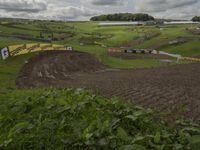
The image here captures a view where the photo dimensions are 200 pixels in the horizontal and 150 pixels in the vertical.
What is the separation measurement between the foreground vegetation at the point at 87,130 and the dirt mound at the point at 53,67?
1927 cm

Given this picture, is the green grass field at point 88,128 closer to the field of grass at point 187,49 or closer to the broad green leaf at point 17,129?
the broad green leaf at point 17,129

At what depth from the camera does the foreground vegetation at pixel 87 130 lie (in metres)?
6.71

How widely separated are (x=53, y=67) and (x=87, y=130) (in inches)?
1422

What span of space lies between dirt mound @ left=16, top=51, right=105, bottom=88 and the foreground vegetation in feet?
63.2

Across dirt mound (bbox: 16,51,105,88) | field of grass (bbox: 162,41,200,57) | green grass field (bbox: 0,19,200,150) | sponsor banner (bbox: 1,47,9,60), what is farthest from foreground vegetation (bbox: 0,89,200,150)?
field of grass (bbox: 162,41,200,57)

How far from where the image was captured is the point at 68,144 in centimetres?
718

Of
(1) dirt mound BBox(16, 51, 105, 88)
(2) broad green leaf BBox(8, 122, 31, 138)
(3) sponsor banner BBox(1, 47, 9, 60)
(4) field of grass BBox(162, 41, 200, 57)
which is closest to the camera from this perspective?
(2) broad green leaf BBox(8, 122, 31, 138)

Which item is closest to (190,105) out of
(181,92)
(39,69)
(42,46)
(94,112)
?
(181,92)

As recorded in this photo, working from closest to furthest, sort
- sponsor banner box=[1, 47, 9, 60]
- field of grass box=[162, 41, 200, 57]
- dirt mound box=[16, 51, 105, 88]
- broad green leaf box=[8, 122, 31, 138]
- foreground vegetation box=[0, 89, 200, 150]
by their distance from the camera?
foreground vegetation box=[0, 89, 200, 150]
broad green leaf box=[8, 122, 31, 138]
dirt mound box=[16, 51, 105, 88]
sponsor banner box=[1, 47, 9, 60]
field of grass box=[162, 41, 200, 57]

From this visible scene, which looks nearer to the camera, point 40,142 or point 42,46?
point 40,142

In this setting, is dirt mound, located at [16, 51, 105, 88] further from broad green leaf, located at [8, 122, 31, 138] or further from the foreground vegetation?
broad green leaf, located at [8, 122, 31, 138]

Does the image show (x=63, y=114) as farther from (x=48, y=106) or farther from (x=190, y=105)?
(x=190, y=105)

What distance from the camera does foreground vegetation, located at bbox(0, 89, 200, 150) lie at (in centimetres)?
671

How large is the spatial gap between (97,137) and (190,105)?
1102cm
